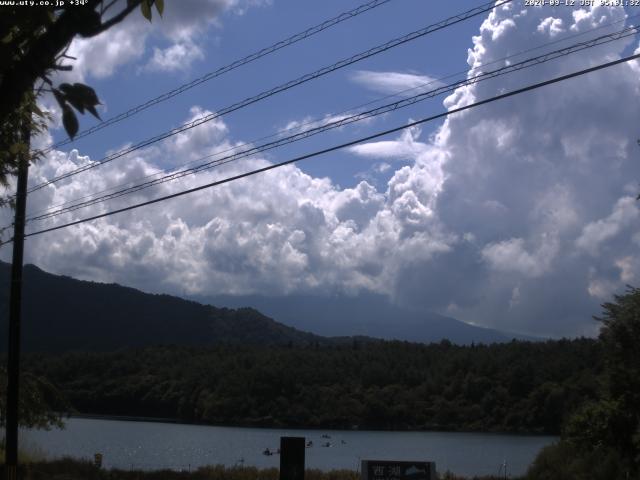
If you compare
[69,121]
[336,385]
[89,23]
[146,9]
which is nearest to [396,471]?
[146,9]

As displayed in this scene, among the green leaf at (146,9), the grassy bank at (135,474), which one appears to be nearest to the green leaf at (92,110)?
the green leaf at (146,9)

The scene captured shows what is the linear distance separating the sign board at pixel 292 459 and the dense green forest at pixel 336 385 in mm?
63165

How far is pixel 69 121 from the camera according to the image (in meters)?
4.03

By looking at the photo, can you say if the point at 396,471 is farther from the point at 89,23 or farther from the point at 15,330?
the point at 15,330

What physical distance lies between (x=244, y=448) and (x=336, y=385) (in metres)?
39.8

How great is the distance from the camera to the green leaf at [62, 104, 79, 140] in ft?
13.2

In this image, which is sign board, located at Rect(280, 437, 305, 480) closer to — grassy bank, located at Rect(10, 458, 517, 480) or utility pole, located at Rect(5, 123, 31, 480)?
grassy bank, located at Rect(10, 458, 517, 480)

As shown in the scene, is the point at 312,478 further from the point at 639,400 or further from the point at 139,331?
the point at 139,331

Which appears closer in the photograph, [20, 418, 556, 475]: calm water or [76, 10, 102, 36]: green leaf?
[76, 10, 102, 36]: green leaf

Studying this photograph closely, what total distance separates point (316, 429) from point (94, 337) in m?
74.2

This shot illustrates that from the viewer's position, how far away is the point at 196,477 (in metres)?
22.8

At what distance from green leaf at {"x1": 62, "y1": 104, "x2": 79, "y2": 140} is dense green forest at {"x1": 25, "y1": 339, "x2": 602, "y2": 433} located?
74.2 m

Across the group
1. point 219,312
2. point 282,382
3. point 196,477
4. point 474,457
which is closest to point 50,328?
point 219,312

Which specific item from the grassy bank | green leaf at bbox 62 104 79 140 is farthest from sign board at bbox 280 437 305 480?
green leaf at bbox 62 104 79 140
